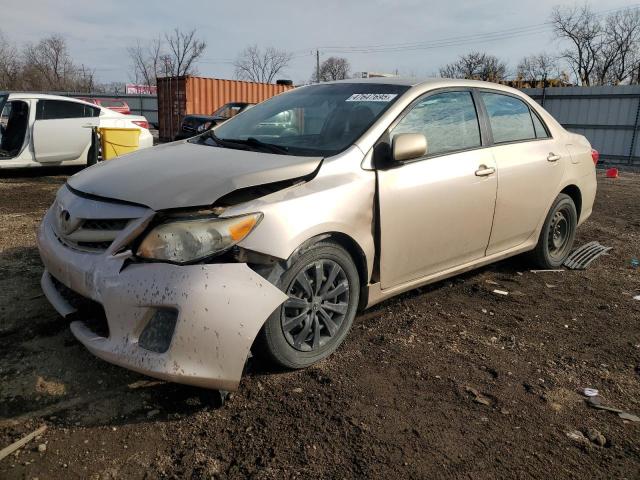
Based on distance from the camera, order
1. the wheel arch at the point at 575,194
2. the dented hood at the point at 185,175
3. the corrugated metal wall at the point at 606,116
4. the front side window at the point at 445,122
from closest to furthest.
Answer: the dented hood at the point at 185,175, the front side window at the point at 445,122, the wheel arch at the point at 575,194, the corrugated metal wall at the point at 606,116

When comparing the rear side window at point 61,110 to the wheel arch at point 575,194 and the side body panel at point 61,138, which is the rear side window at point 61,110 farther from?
the wheel arch at point 575,194

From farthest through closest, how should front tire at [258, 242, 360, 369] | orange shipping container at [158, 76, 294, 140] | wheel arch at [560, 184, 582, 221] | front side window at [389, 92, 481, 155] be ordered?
orange shipping container at [158, 76, 294, 140] < wheel arch at [560, 184, 582, 221] < front side window at [389, 92, 481, 155] < front tire at [258, 242, 360, 369]

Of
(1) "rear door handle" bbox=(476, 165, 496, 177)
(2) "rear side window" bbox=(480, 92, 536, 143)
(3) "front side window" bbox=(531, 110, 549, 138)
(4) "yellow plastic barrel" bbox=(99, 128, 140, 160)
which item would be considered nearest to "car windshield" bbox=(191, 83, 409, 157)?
(1) "rear door handle" bbox=(476, 165, 496, 177)

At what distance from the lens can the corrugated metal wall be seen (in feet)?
53.9

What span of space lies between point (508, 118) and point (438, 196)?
1335 mm

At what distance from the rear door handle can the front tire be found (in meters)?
1.33

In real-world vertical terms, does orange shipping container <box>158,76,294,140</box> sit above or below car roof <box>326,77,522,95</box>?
above

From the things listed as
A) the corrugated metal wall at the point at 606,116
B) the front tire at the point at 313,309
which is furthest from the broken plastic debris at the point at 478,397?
the corrugated metal wall at the point at 606,116

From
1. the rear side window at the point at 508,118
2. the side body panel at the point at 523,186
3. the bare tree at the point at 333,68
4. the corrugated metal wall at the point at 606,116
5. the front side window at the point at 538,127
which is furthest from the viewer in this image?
the bare tree at the point at 333,68

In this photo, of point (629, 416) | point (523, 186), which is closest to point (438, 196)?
point (523, 186)

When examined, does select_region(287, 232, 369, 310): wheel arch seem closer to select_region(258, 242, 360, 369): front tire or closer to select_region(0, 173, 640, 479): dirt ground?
select_region(258, 242, 360, 369): front tire

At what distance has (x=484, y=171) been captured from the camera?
3.71 m

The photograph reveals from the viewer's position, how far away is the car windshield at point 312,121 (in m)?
3.23

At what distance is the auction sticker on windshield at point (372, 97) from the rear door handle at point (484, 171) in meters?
0.81
